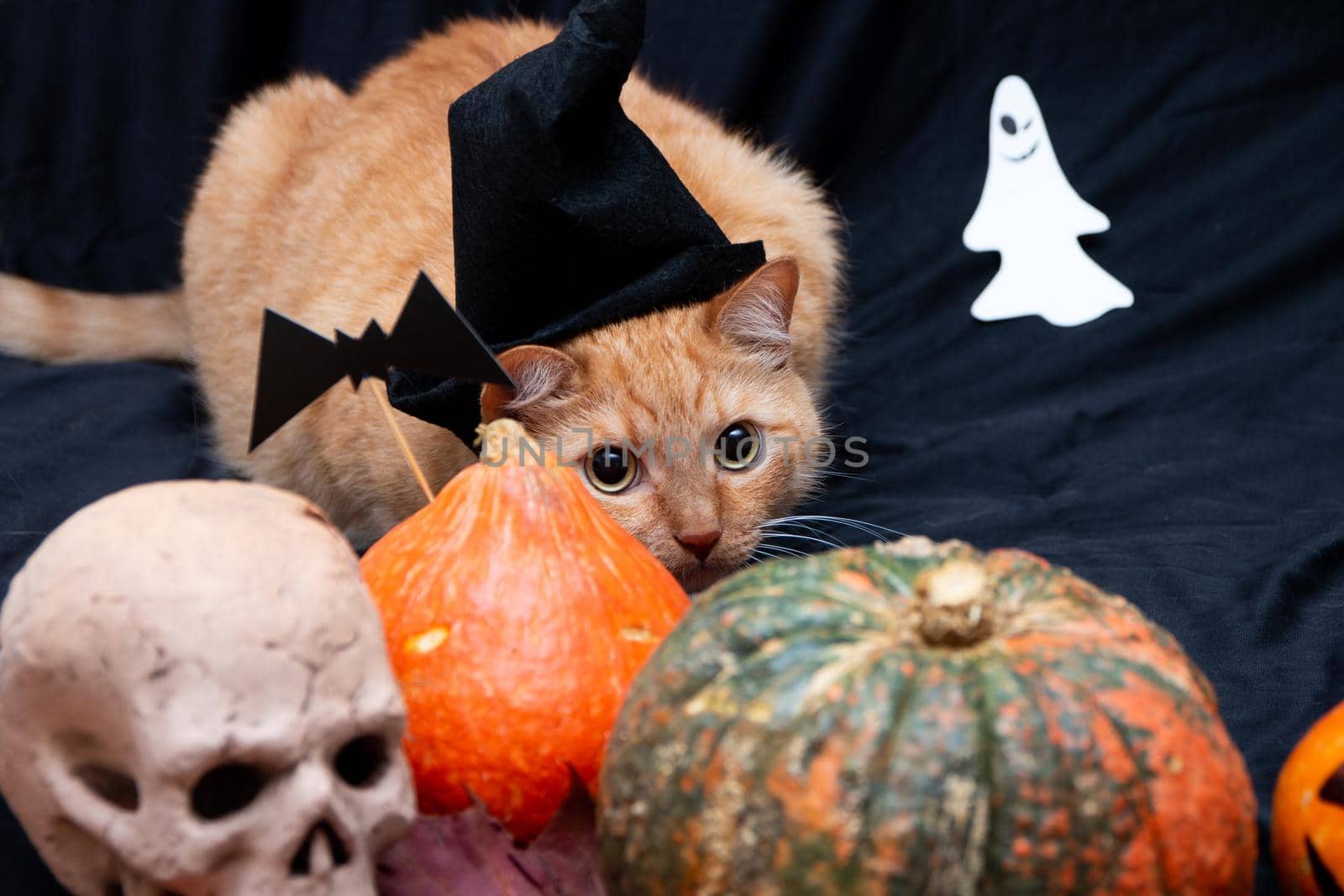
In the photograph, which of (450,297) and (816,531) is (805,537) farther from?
(450,297)

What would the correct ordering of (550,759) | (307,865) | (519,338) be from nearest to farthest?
(307,865)
(550,759)
(519,338)

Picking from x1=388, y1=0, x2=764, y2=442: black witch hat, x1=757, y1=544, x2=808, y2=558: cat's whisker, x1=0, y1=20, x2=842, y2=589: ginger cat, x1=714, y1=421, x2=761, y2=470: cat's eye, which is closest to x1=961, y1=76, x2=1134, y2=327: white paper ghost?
x1=0, y1=20, x2=842, y2=589: ginger cat

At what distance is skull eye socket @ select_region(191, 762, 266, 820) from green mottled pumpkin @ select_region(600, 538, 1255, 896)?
241mm

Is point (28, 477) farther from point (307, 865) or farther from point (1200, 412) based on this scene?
point (1200, 412)

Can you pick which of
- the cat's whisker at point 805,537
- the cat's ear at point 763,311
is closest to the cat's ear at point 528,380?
the cat's ear at point 763,311

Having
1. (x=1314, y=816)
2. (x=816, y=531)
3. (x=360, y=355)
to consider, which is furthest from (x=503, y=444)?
(x=816, y=531)

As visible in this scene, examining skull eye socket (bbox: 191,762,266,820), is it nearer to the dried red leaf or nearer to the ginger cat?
the dried red leaf

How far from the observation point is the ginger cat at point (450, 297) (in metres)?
1.55

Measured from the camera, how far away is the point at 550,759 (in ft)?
3.41

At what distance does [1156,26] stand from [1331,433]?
3.08ft

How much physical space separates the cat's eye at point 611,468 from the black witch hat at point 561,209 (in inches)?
5.8

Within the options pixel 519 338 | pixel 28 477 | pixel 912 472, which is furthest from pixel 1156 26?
pixel 28 477

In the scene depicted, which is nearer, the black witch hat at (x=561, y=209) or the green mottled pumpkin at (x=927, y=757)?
the green mottled pumpkin at (x=927, y=757)

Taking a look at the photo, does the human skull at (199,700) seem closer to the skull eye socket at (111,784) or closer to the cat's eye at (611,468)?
the skull eye socket at (111,784)
